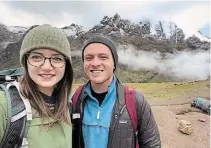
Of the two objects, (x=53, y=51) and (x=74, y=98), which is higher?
(x=53, y=51)

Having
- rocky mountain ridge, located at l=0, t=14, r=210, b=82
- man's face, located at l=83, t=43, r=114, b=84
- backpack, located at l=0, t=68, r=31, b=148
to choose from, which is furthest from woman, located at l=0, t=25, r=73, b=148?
rocky mountain ridge, located at l=0, t=14, r=210, b=82

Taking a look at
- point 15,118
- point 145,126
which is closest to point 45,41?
point 15,118

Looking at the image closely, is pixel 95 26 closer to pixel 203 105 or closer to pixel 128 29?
pixel 128 29

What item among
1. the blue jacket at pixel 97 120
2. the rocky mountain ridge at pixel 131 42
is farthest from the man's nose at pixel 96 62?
the rocky mountain ridge at pixel 131 42

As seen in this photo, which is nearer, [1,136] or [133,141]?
[1,136]

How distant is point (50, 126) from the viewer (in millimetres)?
2814

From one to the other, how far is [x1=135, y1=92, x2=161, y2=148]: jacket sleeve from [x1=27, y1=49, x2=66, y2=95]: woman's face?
1173 millimetres

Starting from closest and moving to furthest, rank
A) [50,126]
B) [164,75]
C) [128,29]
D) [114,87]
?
[50,126]
[114,87]
[164,75]
[128,29]

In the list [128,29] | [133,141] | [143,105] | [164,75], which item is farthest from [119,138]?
[128,29]

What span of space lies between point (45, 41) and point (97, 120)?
122cm

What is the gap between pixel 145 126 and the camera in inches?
144

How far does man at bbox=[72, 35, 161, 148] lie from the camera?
3.51 meters

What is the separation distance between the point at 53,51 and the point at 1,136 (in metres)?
0.94

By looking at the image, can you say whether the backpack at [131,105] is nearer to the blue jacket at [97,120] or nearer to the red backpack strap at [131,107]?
the red backpack strap at [131,107]
